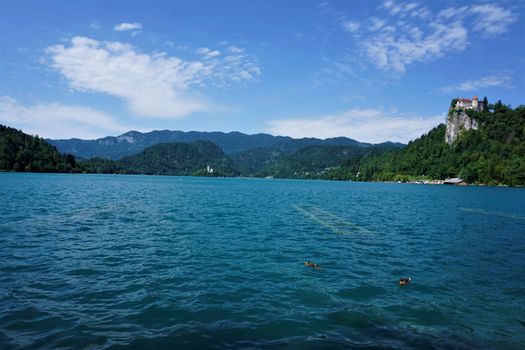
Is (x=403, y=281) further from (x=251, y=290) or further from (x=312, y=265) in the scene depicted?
(x=251, y=290)

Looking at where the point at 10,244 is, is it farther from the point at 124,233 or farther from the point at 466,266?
the point at 466,266

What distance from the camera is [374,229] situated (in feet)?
122

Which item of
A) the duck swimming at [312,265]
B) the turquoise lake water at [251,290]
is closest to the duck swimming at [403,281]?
the turquoise lake water at [251,290]

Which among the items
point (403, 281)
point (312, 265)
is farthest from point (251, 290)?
point (403, 281)

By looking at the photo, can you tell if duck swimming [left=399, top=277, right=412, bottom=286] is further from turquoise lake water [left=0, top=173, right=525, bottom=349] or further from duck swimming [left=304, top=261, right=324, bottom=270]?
duck swimming [left=304, top=261, right=324, bottom=270]

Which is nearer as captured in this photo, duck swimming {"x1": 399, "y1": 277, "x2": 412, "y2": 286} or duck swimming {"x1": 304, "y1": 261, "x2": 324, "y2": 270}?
duck swimming {"x1": 399, "y1": 277, "x2": 412, "y2": 286}

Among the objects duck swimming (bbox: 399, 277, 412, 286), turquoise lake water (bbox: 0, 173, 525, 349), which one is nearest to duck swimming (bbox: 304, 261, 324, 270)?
turquoise lake water (bbox: 0, 173, 525, 349)

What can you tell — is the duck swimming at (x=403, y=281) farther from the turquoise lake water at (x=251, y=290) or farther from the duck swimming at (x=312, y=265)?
the duck swimming at (x=312, y=265)

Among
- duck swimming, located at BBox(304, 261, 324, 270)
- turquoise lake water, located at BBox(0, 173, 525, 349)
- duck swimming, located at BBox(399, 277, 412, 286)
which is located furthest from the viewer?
duck swimming, located at BBox(304, 261, 324, 270)

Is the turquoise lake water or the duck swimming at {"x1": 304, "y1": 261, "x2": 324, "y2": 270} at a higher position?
the duck swimming at {"x1": 304, "y1": 261, "x2": 324, "y2": 270}

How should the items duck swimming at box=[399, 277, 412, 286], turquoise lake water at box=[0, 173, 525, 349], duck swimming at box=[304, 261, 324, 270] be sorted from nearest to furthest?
turquoise lake water at box=[0, 173, 525, 349] → duck swimming at box=[399, 277, 412, 286] → duck swimming at box=[304, 261, 324, 270]

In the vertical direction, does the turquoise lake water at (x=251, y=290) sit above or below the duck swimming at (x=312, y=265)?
below

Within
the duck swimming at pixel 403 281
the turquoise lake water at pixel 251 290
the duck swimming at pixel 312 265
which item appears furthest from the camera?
the duck swimming at pixel 312 265

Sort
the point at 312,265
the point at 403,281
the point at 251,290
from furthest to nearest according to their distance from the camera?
the point at 312,265, the point at 403,281, the point at 251,290
